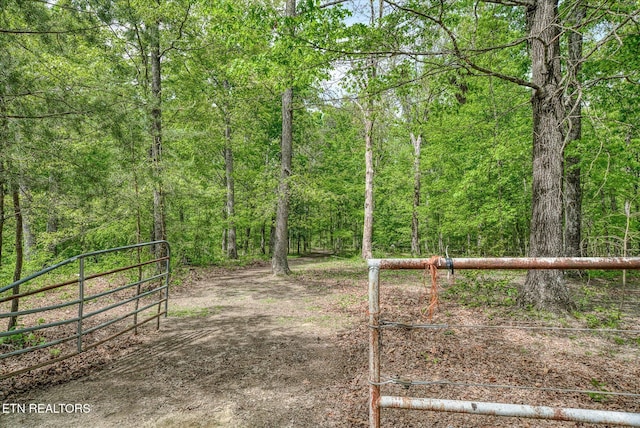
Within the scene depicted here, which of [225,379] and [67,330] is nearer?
[225,379]

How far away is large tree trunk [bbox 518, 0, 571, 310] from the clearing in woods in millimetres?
637

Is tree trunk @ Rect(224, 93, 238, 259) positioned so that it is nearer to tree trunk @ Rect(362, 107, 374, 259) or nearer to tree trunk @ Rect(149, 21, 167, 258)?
tree trunk @ Rect(149, 21, 167, 258)

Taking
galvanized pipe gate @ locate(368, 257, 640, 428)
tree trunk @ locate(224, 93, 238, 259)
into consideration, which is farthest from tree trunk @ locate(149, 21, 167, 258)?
galvanized pipe gate @ locate(368, 257, 640, 428)

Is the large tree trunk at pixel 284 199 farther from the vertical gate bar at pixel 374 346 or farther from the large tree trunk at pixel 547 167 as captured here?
the vertical gate bar at pixel 374 346

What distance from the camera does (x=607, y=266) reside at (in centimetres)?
179

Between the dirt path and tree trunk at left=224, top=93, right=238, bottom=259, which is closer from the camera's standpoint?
the dirt path

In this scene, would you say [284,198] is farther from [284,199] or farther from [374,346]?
[374,346]

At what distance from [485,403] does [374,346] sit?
69 cm

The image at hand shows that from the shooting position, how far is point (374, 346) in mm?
1979

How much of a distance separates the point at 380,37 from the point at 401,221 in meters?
19.3

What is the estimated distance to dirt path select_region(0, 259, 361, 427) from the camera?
3001 millimetres

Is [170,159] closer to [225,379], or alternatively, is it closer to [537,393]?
[225,379]

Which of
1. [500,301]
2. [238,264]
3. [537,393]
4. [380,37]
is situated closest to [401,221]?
[238,264]

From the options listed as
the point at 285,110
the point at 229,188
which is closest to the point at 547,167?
the point at 285,110
